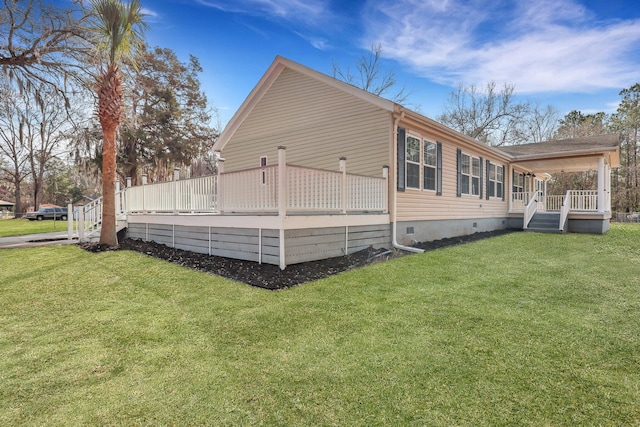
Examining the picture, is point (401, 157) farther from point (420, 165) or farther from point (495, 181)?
point (495, 181)

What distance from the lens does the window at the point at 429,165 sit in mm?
10119

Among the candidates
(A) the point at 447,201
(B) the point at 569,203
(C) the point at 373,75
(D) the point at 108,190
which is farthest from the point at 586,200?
(D) the point at 108,190

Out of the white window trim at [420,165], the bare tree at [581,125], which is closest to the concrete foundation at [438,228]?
the white window trim at [420,165]

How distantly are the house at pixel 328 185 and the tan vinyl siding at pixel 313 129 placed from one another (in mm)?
32

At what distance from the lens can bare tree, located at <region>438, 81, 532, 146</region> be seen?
2967 cm

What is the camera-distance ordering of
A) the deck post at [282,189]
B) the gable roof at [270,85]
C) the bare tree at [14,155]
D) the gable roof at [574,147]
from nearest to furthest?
the deck post at [282,189] < the gable roof at [270,85] < the gable roof at [574,147] < the bare tree at [14,155]

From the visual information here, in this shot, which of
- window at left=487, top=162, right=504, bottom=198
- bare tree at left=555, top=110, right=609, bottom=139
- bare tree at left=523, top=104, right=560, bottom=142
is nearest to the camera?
window at left=487, top=162, right=504, bottom=198

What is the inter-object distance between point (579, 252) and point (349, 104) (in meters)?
7.22

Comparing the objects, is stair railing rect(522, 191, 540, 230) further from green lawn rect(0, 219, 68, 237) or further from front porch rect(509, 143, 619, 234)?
green lawn rect(0, 219, 68, 237)

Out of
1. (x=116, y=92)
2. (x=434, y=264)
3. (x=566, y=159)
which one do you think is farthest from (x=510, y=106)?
(x=116, y=92)

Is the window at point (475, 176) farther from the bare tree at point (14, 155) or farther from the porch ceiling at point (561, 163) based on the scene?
the bare tree at point (14, 155)

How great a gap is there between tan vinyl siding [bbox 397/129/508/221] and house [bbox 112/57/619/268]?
41mm

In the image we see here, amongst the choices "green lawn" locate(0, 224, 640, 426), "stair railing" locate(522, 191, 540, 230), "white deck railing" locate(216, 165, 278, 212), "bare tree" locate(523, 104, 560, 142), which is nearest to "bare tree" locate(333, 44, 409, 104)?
"stair railing" locate(522, 191, 540, 230)

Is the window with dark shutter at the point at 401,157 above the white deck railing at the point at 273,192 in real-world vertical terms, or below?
above
